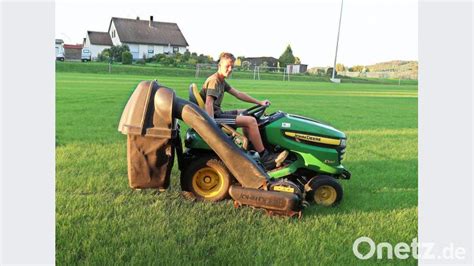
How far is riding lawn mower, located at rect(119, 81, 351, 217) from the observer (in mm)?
3332

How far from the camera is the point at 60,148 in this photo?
4.62 metres

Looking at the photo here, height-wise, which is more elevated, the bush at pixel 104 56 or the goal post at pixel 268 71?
the bush at pixel 104 56

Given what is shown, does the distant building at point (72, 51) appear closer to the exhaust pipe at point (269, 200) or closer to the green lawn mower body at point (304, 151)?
the green lawn mower body at point (304, 151)

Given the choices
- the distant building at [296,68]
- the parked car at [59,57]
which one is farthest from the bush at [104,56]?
the distant building at [296,68]

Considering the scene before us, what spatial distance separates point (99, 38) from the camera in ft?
13.0

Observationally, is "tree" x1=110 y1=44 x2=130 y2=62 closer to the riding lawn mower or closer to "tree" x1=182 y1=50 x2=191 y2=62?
"tree" x1=182 y1=50 x2=191 y2=62

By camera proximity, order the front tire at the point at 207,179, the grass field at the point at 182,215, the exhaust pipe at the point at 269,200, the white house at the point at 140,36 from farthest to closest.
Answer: the white house at the point at 140,36 → the front tire at the point at 207,179 → the exhaust pipe at the point at 269,200 → the grass field at the point at 182,215

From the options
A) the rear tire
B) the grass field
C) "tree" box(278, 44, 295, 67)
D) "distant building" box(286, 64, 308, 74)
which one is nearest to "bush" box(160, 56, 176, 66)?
the grass field

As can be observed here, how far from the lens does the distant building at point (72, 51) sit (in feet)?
12.6

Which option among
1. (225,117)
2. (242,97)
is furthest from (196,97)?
(242,97)

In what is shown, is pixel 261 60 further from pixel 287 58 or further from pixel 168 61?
pixel 168 61

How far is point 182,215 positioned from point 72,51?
1782 mm

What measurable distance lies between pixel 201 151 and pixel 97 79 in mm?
2020

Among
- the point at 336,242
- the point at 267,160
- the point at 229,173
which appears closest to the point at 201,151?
the point at 229,173
